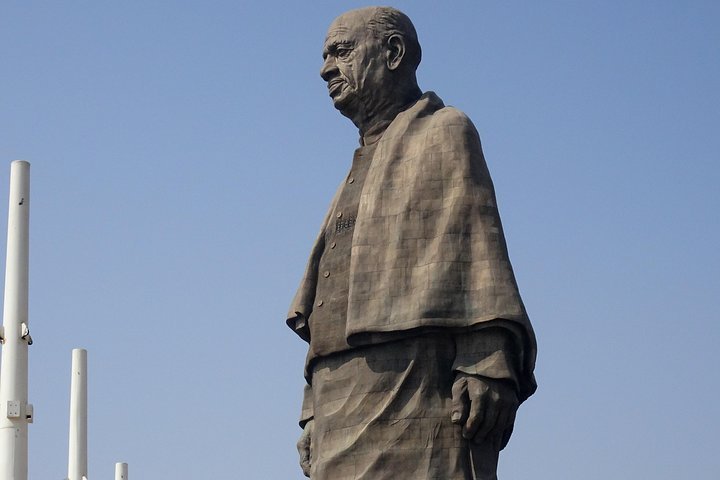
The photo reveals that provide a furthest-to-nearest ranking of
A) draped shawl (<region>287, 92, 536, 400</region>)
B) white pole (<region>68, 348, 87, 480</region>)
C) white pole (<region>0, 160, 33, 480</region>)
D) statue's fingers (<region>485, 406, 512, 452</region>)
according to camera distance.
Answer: white pole (<region>68, 348, 87, 480</region>) < white pole (<region>0, 160, 33, 480</region>) < draped shawl (<region>287, 92, 536, 400</region>) < statue's fingers (<region>485, 406, 512, 452</region>)

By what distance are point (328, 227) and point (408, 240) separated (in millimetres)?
1068

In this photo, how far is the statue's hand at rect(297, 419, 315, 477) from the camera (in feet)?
42.1

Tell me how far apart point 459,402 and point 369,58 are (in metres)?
3.06

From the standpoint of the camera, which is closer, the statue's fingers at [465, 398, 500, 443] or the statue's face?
the statue's fingers at [465, 398, 500, 443]

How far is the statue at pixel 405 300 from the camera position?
38.3 feet

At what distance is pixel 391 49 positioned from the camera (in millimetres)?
12797

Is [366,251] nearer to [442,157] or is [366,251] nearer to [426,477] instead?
[442,157]

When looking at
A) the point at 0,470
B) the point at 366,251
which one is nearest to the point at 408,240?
the point at 366,251

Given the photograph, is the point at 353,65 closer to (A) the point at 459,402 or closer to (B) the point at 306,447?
(A) the point at 459,402

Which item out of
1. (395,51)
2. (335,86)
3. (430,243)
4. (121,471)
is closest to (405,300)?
(430,243)

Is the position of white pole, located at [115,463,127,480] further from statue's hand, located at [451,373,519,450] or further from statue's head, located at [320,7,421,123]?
statue's hand, located at [451,373,519,450]

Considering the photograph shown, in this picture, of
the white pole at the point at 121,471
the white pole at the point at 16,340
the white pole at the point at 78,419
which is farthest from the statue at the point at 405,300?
the white pole at the point at 121,471

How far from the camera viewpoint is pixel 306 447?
12.9 meters

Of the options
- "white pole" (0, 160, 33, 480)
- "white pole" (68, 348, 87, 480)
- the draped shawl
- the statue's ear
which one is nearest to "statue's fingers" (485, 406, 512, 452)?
the draped shawl
